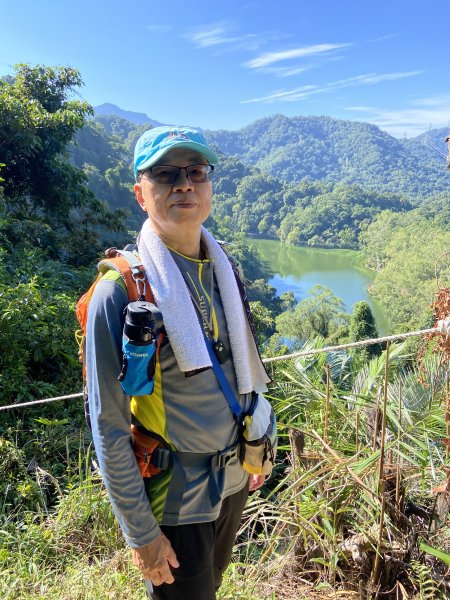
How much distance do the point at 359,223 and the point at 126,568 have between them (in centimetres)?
8952

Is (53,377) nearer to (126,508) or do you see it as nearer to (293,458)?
(293,458)

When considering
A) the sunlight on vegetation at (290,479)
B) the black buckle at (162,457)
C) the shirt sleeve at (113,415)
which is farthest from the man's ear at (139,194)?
the sunlight on vegetation at (290,479)

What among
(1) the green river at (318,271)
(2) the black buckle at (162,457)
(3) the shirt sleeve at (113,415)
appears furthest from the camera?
(1) the green river at (318,271)

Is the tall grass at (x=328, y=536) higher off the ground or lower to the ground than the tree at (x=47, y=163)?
lower

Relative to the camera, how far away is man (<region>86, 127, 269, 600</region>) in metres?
Result: 0.95

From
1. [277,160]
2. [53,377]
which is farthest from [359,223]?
[277,160]

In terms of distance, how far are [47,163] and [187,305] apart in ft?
34.5

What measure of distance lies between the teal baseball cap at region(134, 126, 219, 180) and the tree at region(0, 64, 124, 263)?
796 cm

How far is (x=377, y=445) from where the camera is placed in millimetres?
1683

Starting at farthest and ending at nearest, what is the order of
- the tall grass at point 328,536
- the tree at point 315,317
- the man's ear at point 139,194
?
1. the tree at point 315,317
2. the tall grass at point 328,536
3. the man's ear at point 139,194

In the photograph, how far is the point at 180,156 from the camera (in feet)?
3.59

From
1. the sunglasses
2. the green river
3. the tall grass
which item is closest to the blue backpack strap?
the sunglasses

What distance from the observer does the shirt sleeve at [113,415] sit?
36.0 inches

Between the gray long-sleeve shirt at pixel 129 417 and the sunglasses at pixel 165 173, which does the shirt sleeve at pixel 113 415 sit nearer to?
the gray long-sleeve shirt at pixel 129 417
